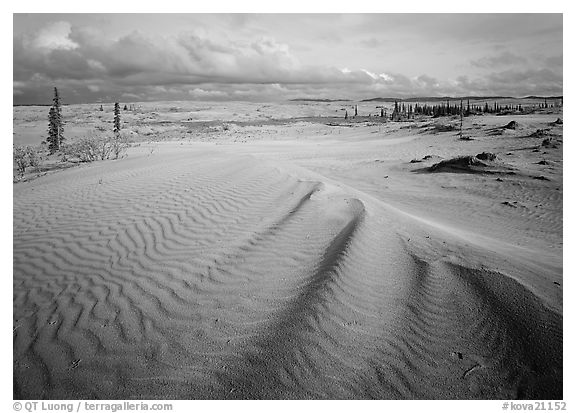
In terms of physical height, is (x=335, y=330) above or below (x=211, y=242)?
below

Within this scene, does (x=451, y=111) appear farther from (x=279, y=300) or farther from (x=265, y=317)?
(x=265, y=317)

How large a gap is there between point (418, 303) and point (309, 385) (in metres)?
1.54

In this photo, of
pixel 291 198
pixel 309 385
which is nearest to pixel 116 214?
pixel 291 198

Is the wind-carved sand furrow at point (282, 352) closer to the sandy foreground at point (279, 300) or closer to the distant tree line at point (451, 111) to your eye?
the sandy foreground at point (279, 300)

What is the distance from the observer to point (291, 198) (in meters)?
7.46

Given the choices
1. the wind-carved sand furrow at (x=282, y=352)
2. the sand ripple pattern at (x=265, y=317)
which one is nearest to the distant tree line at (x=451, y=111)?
the sand ripple pattern at (x=265, y=317)

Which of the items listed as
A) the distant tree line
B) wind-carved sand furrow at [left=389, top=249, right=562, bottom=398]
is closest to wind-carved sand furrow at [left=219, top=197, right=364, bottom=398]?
wind-carved sand furrow at [left=389, top=249, right=562, bottom=398]

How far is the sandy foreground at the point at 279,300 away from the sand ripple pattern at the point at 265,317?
0.01 meters

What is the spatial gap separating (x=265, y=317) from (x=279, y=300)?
0.31 metres

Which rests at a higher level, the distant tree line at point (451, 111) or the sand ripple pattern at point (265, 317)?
the distant tree line at point (451, 111)

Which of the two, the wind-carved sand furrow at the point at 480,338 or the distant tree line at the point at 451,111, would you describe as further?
the distant tree line at the point at 451,111

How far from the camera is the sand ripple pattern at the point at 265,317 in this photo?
8.50ft

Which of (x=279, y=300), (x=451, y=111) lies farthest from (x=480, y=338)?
(x=451, y=111)
